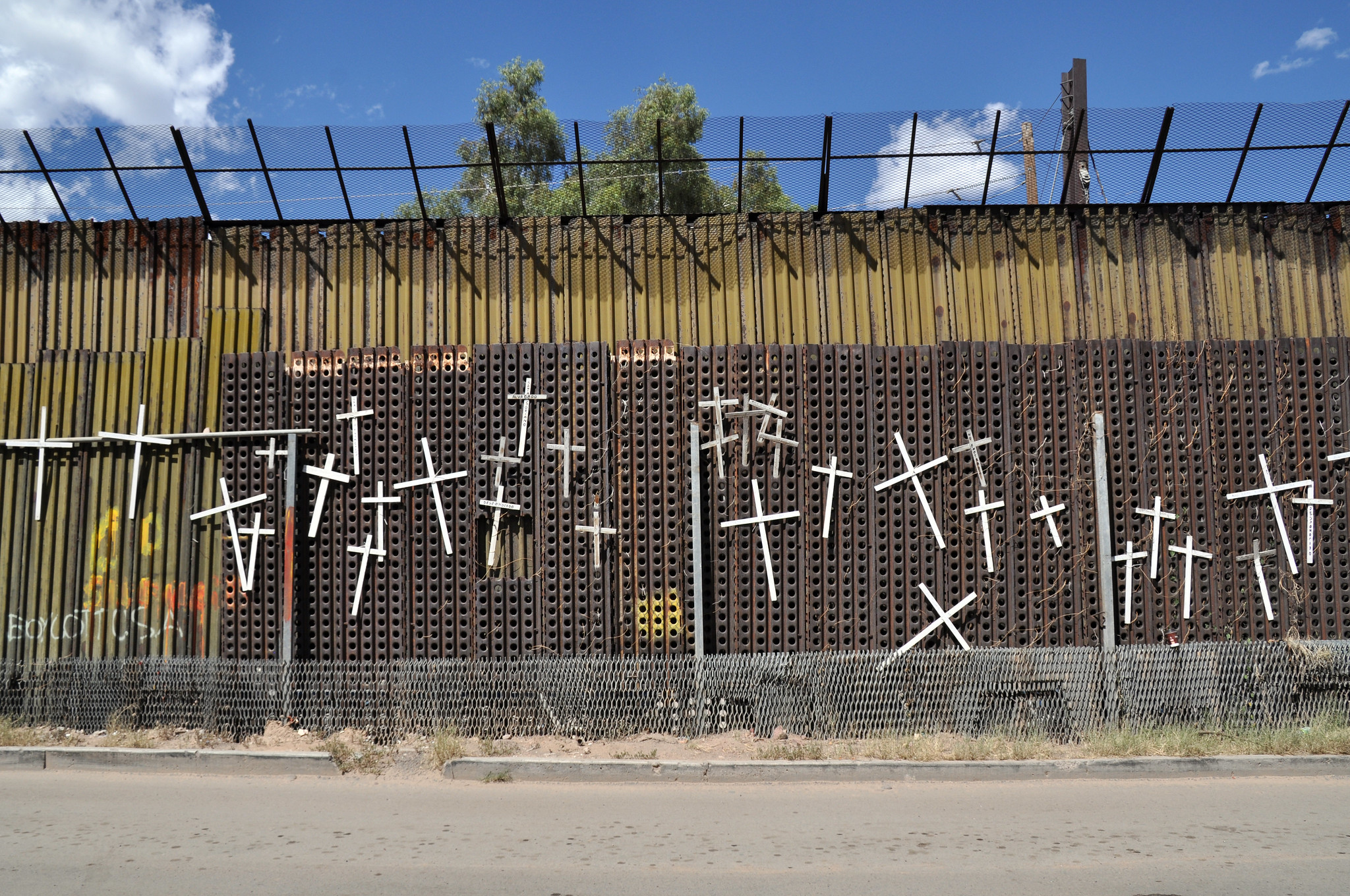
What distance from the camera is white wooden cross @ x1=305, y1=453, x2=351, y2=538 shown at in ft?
37.0

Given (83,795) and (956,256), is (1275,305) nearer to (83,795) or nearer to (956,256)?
(956,256)

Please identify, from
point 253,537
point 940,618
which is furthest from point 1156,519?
point 253,537

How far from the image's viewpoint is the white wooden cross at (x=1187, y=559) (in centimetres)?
1102

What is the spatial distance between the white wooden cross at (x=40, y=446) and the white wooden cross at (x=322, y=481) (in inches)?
127

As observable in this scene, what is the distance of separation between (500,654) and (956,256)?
24.4 ft

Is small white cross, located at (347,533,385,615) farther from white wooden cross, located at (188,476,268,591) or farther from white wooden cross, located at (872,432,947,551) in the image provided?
white wooden cross, located at (872,432,947,551)

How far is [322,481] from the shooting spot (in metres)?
11.4

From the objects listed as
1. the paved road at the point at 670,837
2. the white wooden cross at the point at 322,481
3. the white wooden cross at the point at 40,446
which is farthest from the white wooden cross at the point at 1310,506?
the white wooden cross at the point at 40,446

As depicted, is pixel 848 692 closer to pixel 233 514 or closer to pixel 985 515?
pixel 985 515

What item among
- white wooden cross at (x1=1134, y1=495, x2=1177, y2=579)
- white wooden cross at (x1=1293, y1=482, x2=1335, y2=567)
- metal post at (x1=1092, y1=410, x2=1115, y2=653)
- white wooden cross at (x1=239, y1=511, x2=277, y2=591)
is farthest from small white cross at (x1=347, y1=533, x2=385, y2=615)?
white wooden cross at (x1=1293, y1=482, x2=1335, y2=567)

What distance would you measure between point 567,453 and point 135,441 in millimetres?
5284

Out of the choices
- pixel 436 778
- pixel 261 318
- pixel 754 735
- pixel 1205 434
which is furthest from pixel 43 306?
pixel 1205 434

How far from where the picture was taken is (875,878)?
5801 mm

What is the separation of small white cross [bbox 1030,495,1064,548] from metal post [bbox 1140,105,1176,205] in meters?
4.36
